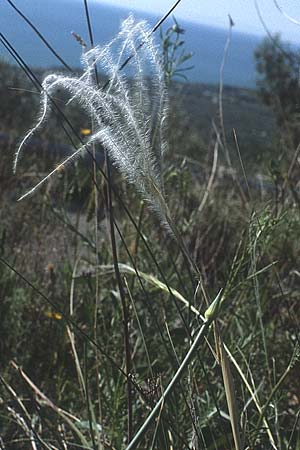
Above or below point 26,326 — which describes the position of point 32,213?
above

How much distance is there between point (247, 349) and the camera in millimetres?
1570

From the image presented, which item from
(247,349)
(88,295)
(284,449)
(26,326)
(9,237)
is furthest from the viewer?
(9,237)

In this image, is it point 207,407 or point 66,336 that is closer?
point 207,407

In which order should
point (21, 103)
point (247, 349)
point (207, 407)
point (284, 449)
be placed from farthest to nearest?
1. point (21, 103)
2. point (247, 349)
3. point (207, 407)
4. point (284, 449)

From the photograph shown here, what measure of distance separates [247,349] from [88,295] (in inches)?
17.5

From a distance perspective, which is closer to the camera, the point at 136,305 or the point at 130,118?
the point at 130,118

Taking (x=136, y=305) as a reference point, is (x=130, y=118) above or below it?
above

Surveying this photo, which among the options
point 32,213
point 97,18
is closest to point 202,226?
point 32,213

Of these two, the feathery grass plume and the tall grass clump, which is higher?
the feathery grass plume

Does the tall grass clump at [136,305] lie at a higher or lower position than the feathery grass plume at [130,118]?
lower

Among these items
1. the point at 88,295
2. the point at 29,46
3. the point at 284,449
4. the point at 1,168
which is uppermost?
the point at 29,46

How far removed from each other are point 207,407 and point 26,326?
26.8 inches

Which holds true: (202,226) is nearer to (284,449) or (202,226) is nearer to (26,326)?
(26,326)

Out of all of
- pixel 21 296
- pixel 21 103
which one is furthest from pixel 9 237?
pixel 21 103
